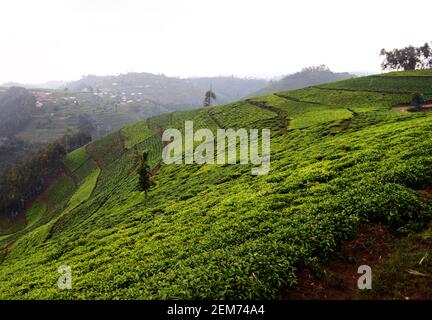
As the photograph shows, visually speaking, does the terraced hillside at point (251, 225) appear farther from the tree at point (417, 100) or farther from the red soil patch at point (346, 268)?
the tree at point (417, 100)

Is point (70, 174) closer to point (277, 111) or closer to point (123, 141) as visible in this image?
point (123, 141)

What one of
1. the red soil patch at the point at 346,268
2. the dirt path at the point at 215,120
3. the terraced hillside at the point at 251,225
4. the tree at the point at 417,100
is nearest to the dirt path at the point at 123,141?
the dirt path at the point at 215,120

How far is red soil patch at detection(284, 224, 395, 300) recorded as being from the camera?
13914 millimetres

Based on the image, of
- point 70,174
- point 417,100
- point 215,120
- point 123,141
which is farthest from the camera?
point 123,141

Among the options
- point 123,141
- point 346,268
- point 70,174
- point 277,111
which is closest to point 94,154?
point 70,174

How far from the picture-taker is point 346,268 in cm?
1536

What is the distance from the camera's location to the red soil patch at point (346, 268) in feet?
45.6

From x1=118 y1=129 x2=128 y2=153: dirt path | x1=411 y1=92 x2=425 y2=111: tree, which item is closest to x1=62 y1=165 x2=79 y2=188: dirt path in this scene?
x1=118 y1=129 x2=128 y2=153: dirt path

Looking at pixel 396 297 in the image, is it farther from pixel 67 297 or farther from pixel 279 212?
pixel 67 297

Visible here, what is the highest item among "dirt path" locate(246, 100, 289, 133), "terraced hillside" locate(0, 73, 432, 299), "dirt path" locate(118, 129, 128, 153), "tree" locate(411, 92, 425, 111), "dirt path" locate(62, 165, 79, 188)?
"tree" locate(411, 92, 425, 111)

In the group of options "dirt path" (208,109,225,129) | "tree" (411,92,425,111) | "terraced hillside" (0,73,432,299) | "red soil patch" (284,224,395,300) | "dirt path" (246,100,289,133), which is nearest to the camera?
"red soil patch" (284,224,395,300)

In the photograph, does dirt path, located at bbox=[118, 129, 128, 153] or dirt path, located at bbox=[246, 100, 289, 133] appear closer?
dirt path, located at bbox=[246, 100, 289, 133]

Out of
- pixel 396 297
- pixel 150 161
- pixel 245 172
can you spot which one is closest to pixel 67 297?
pixel 396 297

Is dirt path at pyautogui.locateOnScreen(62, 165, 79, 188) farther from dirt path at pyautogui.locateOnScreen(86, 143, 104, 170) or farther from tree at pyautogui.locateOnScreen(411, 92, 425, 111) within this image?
tree at pyautogui.locateOnScreen(411, 92, 425, 111)
